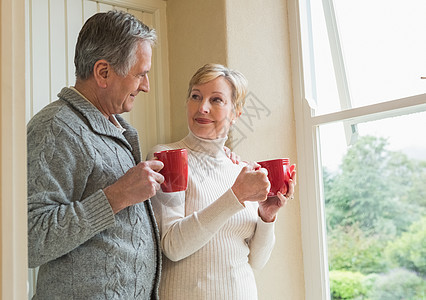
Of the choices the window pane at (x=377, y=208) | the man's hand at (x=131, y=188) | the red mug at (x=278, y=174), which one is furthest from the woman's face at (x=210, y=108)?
the window pane at (x=377, y=208)

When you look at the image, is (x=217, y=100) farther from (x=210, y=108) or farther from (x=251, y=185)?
(x=251, y=185)

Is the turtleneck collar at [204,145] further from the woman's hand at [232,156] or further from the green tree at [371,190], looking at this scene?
the green tree at [371,190]

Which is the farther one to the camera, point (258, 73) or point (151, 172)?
point (258, 73)

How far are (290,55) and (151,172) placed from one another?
117 cm

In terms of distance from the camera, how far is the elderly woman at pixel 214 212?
1.35 metres

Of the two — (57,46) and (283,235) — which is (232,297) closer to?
(283,235)

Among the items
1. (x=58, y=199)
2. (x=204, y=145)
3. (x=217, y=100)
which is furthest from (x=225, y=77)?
(x=58, y=199)

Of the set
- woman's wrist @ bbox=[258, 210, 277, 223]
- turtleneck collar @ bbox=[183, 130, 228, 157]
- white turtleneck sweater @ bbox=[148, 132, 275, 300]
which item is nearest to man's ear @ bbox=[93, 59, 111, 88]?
white turtleneck sweater @ bbox=[148, 132, 275, 300]

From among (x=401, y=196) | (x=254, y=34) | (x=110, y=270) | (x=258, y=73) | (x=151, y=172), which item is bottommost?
(x=110, y=270)

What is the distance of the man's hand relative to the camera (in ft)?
3.73

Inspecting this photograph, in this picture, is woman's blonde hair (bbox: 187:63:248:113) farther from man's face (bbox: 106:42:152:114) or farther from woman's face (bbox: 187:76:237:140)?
man's face (bbox: 106:42:152:114)

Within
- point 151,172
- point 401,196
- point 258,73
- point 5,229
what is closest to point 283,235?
point 401,196

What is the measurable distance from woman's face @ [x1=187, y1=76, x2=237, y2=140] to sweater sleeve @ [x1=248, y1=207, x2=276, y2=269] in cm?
33

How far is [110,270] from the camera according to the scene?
3.86 feet
